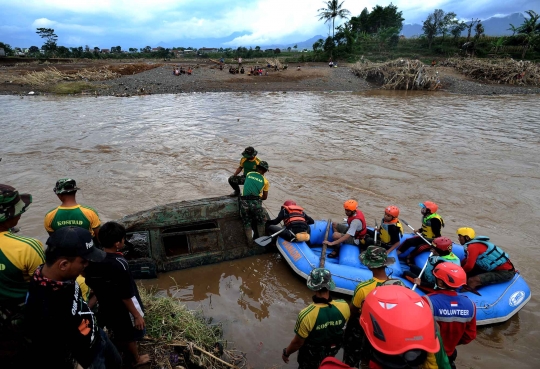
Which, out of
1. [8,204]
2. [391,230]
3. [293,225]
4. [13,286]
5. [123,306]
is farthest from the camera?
[293,225]

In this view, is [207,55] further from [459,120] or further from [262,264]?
[262,264]

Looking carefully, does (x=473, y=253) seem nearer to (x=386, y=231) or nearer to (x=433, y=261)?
(x=433, y=261)

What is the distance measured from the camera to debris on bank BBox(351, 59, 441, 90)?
95.9 ft

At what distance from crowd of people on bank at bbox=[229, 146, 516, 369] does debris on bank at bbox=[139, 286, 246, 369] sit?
711mm

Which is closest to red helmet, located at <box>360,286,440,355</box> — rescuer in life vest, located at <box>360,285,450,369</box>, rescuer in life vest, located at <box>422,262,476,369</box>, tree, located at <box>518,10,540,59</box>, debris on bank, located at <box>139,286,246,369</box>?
rescuer in life vest, located at <box>360,285,450,369</box>

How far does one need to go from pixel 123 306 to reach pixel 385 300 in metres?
2.32

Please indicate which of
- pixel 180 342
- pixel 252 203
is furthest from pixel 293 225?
pixel 180 342

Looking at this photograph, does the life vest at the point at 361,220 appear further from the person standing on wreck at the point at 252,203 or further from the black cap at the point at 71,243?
the black cap at the point at 71,243

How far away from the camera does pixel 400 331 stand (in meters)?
1.73

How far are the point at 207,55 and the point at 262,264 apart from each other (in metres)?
56.3

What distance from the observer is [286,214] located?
6.16 m

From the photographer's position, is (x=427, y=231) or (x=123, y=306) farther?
(x=427, y=231)

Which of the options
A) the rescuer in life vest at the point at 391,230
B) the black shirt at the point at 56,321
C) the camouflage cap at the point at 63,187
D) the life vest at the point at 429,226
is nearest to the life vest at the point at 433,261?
the rescuer in life vest at the point at 391,230

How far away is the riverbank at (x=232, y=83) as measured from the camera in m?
26.8
